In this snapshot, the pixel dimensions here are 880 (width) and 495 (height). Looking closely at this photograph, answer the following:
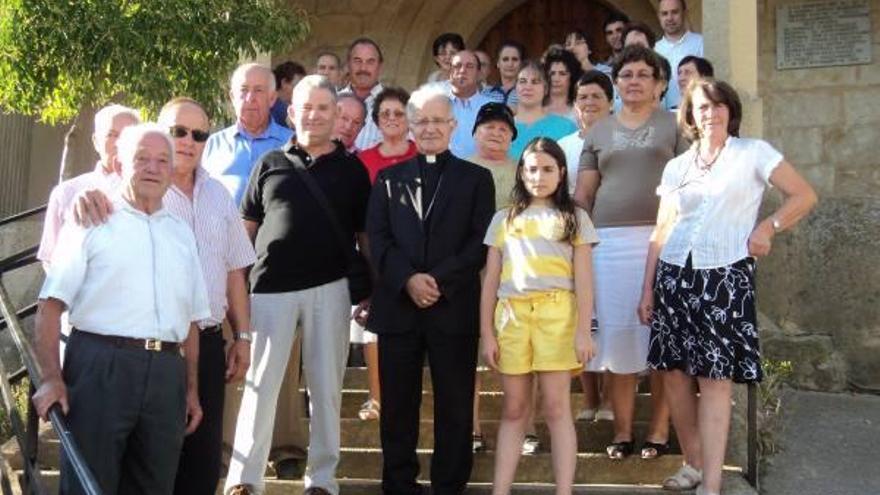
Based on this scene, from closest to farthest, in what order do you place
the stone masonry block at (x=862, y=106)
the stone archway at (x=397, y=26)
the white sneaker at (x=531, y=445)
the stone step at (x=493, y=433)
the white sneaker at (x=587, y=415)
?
the white sneaker at (x=531, y=445) → the stone step at (x=493, y=433) → the white sneaker at (x=587, y=415) → the stone masonry block at (x=862, y=106) → the stone archway at (x=397, y=26)

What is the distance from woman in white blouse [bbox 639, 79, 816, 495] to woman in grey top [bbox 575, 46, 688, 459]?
13.4 inches

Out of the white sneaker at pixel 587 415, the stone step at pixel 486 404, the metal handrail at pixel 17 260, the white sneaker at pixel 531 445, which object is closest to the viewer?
the metal handrail at pixel 17 260

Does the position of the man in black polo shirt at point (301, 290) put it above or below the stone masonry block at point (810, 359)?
above

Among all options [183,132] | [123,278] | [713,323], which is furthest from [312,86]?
[713,323]

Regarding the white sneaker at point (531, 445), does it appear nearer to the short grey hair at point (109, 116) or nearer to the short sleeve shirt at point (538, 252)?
the short sleeve shirt at point (538, 252)

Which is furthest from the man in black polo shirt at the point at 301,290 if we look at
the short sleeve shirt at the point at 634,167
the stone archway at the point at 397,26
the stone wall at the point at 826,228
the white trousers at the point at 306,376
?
the stone archway at the point at 397,26

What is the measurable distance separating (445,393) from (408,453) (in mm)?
338

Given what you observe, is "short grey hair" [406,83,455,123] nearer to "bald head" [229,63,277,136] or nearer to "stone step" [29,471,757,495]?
"bald head" [229,63,277,136]

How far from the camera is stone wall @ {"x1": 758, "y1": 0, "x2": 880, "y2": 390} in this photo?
9.13 meters

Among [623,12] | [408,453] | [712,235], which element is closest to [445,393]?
[408,453]

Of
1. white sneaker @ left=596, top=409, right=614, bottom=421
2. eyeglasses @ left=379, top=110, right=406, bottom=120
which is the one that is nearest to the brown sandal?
white sneaker @ left=596, top=409, right=614, bottom=421

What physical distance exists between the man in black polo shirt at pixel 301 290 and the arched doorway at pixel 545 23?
6140mm

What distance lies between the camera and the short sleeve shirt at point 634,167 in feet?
18.8

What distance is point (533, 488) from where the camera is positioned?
5.66 metres
